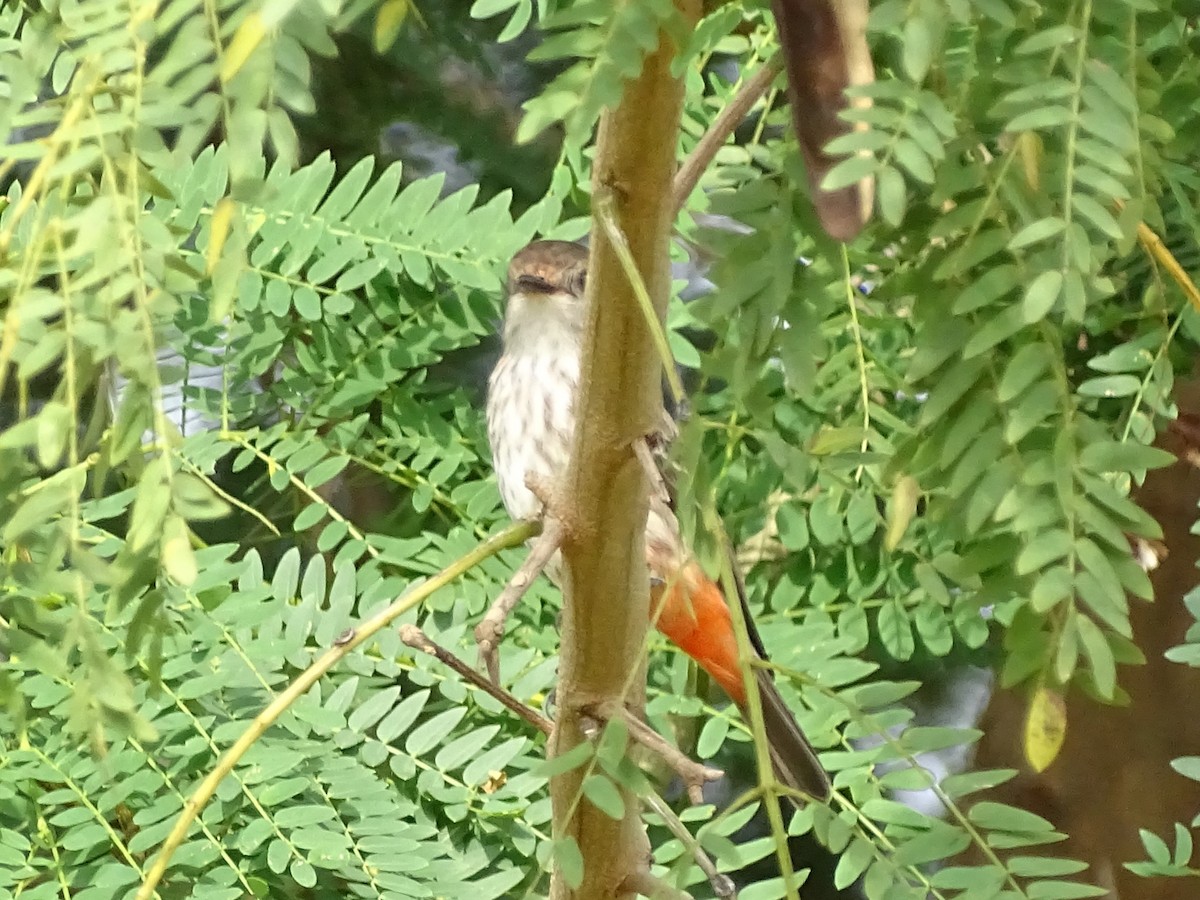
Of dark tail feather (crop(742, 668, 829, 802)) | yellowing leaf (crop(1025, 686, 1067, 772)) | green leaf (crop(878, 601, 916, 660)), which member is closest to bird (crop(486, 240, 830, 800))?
dark tail feather (crop(742, 668, 829, 802))

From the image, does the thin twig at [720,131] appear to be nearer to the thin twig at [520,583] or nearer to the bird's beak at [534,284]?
the thin twig at [520,583]

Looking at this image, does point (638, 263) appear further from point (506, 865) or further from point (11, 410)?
point (11, 410)

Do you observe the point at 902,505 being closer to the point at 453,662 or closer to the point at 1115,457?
the point at 1115,457

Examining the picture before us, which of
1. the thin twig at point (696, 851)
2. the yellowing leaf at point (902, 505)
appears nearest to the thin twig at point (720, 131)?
the yellowing leaf at point (902, 505)

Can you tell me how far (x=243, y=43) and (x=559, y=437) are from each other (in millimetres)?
912

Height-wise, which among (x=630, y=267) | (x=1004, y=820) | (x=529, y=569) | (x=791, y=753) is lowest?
(x=791, y=753)

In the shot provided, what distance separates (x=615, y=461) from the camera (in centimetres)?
52

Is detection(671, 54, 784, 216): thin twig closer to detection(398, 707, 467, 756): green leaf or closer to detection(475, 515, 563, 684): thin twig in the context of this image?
detection(475, 515, 563, 684): thin twig

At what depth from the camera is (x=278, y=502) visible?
1225mm

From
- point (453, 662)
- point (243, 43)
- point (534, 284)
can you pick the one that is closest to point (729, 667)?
point (534, 284)

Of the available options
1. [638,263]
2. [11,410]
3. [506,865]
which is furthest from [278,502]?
[638,263]

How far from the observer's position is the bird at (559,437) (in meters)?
0.94

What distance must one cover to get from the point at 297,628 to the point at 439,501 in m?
0.24

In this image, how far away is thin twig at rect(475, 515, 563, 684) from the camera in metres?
0.54
